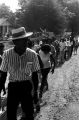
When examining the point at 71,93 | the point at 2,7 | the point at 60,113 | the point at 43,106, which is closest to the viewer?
the point at 60,113

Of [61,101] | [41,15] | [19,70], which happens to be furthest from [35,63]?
[41,15]

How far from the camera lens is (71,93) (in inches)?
407

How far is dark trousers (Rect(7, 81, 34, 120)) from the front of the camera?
4883mm

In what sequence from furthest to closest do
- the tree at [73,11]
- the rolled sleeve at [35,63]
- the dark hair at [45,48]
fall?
the tree at [73,11]
the dark hair at [45,48]
the rolled sleeve at [35,63]

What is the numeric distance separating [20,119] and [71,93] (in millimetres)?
3840

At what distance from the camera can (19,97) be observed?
4.95m

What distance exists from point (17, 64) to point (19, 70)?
97 millimetres

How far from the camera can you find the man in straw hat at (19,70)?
481cm

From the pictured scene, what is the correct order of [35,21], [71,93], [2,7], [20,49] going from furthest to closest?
[2,7] < [35,21] < [71,93] < [20,49]

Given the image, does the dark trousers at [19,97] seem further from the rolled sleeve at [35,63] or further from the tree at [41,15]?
the tree at [41,15]

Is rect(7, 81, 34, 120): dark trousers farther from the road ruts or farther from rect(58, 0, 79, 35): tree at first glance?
rect(58, 0, 79, 35): tree

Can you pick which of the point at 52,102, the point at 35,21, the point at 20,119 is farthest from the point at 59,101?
the point at 35,21

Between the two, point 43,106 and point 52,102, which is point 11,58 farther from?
point 52,102

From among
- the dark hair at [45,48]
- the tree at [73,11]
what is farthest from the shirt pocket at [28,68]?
the tree at [73,11]
